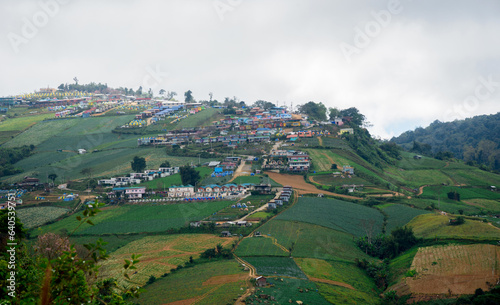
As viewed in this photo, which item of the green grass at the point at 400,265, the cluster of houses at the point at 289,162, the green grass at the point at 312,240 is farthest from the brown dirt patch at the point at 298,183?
the green grass at the point at 400,265

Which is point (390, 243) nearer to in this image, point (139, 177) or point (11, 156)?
point (139, 177)

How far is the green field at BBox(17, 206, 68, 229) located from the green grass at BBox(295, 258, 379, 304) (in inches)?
1103

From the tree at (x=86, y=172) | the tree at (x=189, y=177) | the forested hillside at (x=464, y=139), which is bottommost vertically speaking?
the tree at (x=86, y=172)

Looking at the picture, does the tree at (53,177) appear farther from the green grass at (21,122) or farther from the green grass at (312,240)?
the green grass at (312,240)

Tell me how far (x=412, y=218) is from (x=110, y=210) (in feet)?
109

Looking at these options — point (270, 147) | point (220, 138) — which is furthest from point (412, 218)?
point (220, 138)

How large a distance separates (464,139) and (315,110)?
134 ft

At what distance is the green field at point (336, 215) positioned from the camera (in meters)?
38.3

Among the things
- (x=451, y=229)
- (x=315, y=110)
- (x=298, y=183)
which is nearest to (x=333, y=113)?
(x=315, y=110)

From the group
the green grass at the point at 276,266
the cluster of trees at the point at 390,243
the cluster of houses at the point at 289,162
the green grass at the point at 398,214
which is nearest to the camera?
the green grass at the point at 276,266

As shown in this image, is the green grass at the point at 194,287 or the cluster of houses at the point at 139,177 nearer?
the green grass at the point at 194,287

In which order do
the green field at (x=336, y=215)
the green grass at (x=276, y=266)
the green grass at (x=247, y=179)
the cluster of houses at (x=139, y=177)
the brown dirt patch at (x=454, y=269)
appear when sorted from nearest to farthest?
the brown dirt patch at (x=454, y=269) < the green grass at (x=276, y=266) < the green field at (x=336, y=215) < the green grass at (x=247, y=179) < the cluster of houses at (x=139, y=177)

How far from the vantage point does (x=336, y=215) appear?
40656mm

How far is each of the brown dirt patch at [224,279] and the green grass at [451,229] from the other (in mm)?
16833
